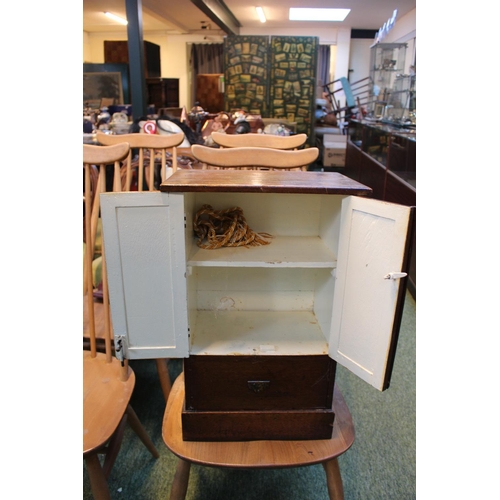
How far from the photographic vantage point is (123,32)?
29.6 feet

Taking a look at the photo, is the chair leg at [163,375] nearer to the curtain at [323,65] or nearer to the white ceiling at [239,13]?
the white ceiling at [239,13]

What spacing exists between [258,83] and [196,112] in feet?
11.2

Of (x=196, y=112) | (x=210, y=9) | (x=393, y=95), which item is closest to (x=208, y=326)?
(x=196, y=112)

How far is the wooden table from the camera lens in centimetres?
97

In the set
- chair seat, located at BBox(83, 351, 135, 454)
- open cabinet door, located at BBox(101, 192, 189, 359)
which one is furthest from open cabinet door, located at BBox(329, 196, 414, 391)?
chair seat, located at BBox(83, 351, 135, 454)

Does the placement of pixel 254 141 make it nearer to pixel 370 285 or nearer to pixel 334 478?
pixel 370 285

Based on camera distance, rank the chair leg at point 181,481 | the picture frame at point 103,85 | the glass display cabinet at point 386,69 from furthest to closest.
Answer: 1. the picture frame at point 103,85
2. the glass display cabinet at point 386,69
3. the chair leg at point 181,481

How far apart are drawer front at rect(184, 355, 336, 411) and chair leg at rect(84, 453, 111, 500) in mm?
288

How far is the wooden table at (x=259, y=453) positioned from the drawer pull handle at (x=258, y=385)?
14cm

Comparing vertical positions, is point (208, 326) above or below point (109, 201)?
below

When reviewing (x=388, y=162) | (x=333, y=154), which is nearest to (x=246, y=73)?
(x=333, y=154)

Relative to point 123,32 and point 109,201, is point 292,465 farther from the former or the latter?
point 123,32

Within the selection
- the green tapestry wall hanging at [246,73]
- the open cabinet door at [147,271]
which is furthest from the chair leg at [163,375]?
the green tapestry wall hanging at [246,73]

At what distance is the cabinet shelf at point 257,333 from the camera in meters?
1.02
